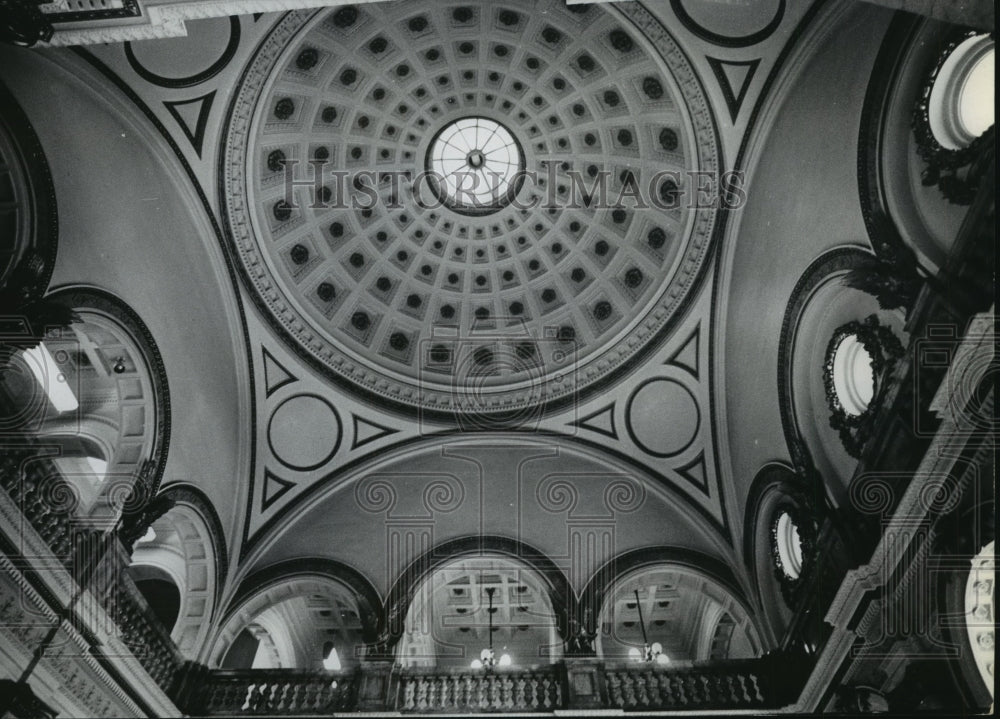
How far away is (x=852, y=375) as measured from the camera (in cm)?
1100

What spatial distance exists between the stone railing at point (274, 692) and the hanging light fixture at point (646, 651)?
18.7ft

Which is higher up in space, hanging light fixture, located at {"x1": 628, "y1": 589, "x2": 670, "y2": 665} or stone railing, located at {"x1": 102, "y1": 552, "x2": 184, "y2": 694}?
hanging light fixture, located at {"x1": 628, "y1": 589, "x2": 670, "y2": 665}

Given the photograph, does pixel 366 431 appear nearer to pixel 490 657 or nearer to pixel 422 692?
pixel 490 657

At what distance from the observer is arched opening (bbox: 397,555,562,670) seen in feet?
50.2

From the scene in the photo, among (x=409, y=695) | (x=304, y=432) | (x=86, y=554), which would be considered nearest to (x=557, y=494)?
(x=409, y=695)

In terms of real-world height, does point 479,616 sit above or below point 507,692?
above

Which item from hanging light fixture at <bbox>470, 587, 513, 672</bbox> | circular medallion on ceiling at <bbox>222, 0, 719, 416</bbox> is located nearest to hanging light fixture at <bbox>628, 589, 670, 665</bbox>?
hanging light fixture at <bbox>470, 587, 513, 672</bbox>

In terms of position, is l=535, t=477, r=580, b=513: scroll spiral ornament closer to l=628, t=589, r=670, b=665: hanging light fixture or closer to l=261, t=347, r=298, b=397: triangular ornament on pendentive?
l=628, t=589, r=670, b=665: hanging light fixture

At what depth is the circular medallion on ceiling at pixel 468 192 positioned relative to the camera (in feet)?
47.6

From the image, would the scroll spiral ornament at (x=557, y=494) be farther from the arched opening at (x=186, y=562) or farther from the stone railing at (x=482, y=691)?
the arched opening at (x=186, y=562)

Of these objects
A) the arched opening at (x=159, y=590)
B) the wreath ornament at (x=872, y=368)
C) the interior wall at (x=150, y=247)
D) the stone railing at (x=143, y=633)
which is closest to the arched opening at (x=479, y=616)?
the stone railing at (x=143, y=633)

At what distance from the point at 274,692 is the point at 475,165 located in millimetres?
12739

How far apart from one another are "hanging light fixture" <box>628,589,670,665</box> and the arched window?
10.4 meters

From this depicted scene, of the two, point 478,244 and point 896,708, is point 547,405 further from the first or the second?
point 896,708
